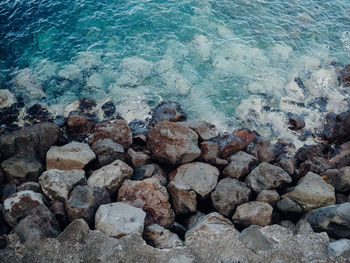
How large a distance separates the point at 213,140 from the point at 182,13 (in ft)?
40.8

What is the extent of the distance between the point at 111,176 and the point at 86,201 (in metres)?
1.39

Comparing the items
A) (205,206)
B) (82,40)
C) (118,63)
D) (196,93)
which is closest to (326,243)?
(205,206)

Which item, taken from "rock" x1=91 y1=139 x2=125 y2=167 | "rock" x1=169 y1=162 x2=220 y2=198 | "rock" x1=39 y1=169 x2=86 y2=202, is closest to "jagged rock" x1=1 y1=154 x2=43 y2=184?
"rock" x1=39 y1=169 x2=86 y2=202

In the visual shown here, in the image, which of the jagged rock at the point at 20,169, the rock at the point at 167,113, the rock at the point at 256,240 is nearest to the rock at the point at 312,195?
the rock at the point at 256,240

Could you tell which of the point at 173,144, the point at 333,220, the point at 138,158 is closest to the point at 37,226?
the point at 138,158

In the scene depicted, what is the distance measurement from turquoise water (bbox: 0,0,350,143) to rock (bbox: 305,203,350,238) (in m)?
6.14

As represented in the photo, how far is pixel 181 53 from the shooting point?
728 inches

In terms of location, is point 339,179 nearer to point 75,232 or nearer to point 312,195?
point 312,195

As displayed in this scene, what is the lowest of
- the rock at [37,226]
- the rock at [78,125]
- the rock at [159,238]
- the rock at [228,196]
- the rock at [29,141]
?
the rock at [228,196]

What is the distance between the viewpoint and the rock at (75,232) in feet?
25.1

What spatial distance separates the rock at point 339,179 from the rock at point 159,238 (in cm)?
644

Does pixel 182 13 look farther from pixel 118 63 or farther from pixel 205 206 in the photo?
pixel 205 206

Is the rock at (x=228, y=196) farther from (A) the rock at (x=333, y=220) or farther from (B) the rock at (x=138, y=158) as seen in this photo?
(B) the rock at (x=138, y=158)

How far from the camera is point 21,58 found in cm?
1781
